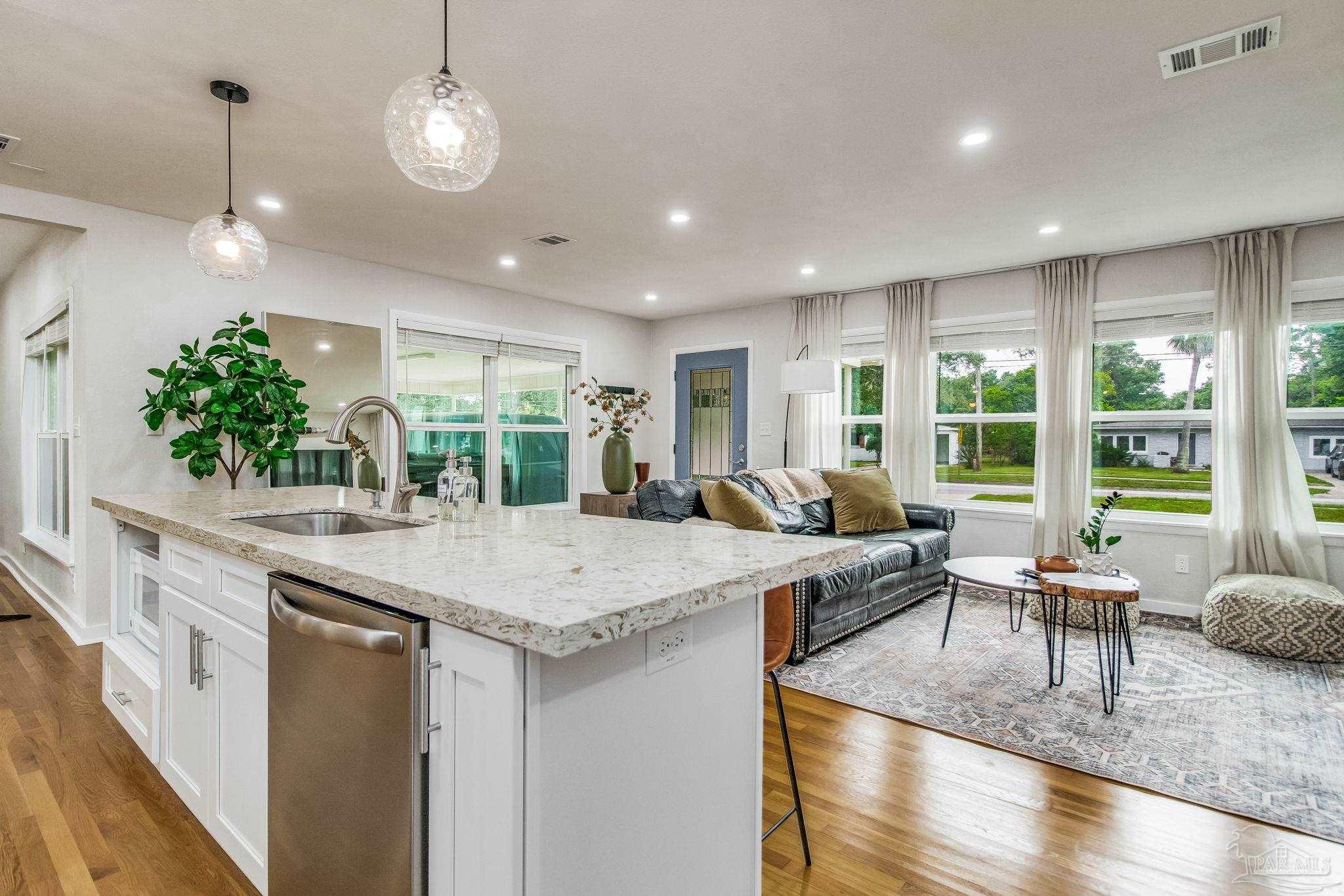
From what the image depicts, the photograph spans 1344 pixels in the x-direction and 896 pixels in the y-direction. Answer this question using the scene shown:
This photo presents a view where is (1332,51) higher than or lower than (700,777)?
higher

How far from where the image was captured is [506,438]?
19.7 feet

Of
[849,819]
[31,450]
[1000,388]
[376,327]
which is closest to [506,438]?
[376,327]

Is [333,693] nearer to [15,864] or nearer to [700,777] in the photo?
[700,777]

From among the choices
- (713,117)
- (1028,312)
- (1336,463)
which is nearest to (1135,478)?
(1336,463)

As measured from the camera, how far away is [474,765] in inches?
36.9

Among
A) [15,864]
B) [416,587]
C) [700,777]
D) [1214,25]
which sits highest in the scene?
[1214,25]

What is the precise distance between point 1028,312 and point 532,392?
4.32 metres

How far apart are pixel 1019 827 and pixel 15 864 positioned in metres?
2.86

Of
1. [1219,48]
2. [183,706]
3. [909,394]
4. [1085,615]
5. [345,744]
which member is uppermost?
[1219,48]

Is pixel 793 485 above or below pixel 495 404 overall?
below

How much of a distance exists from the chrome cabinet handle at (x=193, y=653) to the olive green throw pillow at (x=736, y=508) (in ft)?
8.13

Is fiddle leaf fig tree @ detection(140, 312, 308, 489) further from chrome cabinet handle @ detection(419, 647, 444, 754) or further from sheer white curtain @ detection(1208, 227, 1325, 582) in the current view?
sheer white curtain @ detection(1208, 227, 1325, 582)

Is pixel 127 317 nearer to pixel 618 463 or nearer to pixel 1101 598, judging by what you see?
pixel 618 463

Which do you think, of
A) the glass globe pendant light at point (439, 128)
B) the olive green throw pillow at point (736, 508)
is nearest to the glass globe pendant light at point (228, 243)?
the glass globe pendant light at point (439, 128)
